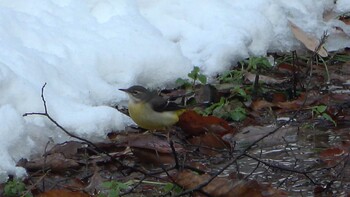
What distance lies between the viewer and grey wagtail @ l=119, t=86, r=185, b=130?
24.1 feet

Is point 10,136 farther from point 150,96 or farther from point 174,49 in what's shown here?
point 174,49

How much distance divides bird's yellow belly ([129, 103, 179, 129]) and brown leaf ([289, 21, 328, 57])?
223 cm

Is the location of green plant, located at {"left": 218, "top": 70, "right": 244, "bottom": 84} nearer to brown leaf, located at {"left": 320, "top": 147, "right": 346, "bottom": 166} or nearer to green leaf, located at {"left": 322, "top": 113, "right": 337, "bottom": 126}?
green leaf, located at {"left": 322, "top": 113, "right": 337, "bottom": 126}

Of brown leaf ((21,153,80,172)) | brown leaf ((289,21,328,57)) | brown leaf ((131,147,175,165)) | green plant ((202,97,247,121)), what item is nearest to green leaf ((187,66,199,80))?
green plant ((202,97,247,121))

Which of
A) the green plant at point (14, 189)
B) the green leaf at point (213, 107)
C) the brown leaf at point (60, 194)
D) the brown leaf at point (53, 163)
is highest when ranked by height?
the brown leaf at point (60, 194)

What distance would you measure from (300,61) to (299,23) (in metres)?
0.92

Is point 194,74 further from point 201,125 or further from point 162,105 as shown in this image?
point 201,125

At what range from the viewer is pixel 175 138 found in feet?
23.5

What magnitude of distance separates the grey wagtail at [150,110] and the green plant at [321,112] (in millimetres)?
921

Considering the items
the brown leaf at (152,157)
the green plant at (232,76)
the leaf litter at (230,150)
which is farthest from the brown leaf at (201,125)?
the green plant at (232,76)

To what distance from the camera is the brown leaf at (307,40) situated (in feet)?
30.5

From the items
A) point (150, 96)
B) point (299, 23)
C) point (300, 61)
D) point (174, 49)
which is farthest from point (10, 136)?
point (299, 23)

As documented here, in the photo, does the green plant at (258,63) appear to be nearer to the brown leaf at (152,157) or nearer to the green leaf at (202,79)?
the green leaf at (202,79)

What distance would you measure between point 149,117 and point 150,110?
1.9 inches
